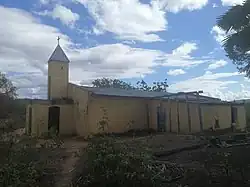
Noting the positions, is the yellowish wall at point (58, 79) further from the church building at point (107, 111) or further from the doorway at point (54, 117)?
the doorway at point (54, 117)

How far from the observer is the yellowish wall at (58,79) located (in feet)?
77.7

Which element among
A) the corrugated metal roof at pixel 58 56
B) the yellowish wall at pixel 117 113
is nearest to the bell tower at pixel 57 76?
the corrugated metal roof at pixel 58 56

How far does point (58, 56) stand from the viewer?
24266 millimetres

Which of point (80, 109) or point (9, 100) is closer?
point (80, 109)

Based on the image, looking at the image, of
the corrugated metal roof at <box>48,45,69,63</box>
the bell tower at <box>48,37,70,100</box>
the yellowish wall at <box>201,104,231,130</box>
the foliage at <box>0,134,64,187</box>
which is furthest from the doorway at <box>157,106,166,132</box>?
the foliage at <box>0,134,64,187</box>

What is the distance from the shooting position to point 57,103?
22359 millimetres

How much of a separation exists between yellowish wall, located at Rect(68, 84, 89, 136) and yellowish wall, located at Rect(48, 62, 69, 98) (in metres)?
1.35

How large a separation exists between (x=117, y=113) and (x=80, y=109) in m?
2.56

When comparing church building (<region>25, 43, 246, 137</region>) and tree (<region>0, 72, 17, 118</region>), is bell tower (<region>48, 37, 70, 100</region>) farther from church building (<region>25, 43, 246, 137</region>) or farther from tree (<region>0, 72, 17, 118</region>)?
tree (<region>0, 72, 17, 118</region>)

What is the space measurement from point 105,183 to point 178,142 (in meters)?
6.73

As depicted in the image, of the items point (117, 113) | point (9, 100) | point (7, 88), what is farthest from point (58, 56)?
point (7, 88)

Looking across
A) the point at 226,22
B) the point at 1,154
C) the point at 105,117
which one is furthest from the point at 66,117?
the point at 226,22

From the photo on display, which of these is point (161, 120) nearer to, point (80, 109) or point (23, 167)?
point (80, 109)

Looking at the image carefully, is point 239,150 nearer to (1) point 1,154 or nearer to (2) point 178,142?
(2) point 178,142
